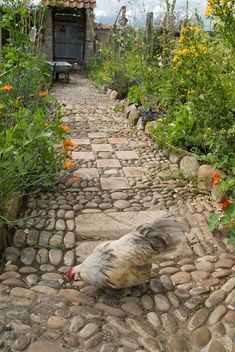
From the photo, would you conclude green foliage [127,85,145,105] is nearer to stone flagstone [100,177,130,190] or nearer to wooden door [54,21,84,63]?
stone flagstone [100,177,130,190]

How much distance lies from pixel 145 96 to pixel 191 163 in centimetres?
296

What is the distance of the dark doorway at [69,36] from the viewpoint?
14.5 meters

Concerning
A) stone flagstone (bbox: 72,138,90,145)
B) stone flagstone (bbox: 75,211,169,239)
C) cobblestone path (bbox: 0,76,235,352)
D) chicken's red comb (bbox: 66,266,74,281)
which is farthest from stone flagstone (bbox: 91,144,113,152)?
chicken's red comb (bbox: 66,266,74,281)

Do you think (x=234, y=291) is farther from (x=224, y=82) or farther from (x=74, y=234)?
(x=224, y=82)

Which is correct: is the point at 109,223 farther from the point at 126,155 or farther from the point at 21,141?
the point at 126,155

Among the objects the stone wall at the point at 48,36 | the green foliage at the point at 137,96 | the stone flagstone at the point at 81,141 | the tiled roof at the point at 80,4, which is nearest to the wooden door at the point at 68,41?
the stone wall at the point at 48,36

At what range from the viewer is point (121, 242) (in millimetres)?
2037

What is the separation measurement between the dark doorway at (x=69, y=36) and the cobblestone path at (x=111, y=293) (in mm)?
12257

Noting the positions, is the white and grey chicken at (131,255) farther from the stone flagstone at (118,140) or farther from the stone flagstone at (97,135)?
the stone flagstone at (97,135)

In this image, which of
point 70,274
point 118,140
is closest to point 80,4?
point 118,140

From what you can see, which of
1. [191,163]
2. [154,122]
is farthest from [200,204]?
[154,122]

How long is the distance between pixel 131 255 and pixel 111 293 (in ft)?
0.99

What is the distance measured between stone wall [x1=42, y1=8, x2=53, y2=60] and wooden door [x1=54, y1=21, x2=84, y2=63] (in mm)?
466

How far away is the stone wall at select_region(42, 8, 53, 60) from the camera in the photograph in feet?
46.0
